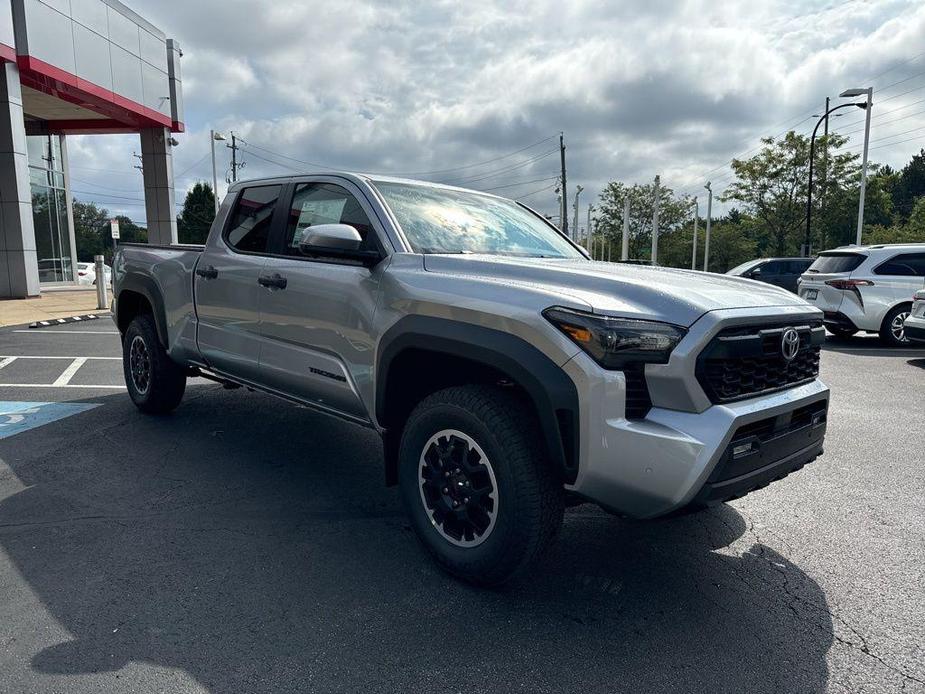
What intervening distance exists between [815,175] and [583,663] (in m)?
44.0

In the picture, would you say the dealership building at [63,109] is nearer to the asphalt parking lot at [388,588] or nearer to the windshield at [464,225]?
the asphalt parking lot at [388,588]

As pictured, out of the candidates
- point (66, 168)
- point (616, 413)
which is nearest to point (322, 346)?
point (616, 413)

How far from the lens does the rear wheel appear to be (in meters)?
11.0

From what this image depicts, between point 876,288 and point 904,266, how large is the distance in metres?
0.53

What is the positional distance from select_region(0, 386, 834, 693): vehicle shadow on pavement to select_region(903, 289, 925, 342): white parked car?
23.4 ft

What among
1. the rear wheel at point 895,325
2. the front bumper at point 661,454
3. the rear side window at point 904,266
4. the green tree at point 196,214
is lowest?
the rear wheel at point 895,325

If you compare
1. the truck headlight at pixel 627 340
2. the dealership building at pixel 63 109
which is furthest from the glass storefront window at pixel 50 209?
the truck headlight at pixel 627 340

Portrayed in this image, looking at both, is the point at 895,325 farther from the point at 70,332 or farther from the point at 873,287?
the point at 70,332

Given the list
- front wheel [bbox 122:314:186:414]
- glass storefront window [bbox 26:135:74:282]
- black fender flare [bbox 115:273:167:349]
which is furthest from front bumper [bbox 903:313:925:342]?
glass storefront window [bbox 26:135:74:282]

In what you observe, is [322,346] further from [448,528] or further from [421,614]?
[421,614]

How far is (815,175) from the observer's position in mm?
40031

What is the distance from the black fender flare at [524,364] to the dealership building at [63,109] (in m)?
18.8

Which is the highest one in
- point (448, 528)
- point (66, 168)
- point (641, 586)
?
point (66, 168)

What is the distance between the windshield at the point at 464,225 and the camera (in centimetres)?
369
